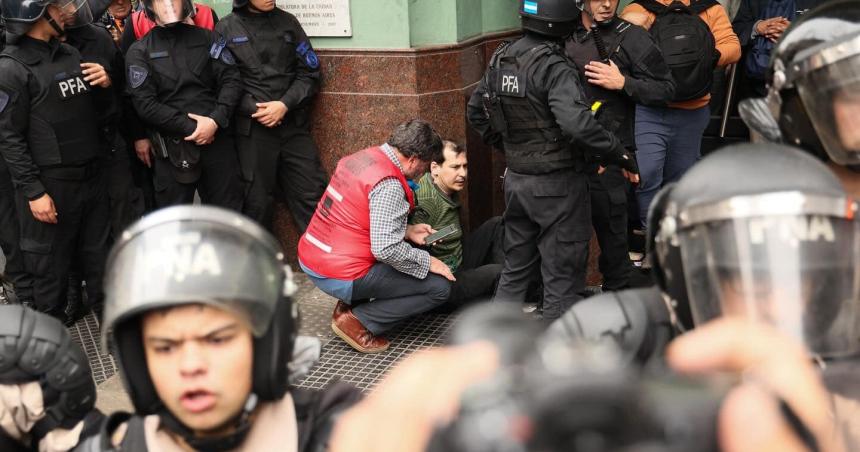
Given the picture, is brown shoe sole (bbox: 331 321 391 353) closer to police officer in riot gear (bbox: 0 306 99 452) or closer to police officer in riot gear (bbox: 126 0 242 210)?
police officer in riot gear (bbox: 126 0 242 210)

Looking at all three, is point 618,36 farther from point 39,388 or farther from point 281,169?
point 39,388

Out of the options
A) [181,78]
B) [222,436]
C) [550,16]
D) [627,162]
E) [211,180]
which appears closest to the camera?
[222,436]

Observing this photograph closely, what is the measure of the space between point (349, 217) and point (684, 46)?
226 cm

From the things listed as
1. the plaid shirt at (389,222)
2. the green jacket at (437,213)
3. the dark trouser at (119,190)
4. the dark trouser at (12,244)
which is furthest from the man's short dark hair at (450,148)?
the dark trouser at (12,244)

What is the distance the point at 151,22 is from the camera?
5746 mm

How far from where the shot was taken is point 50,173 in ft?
16.4

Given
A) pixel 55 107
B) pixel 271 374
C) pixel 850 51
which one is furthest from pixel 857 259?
pixel 55 107

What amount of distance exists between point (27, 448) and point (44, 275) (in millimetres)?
3029

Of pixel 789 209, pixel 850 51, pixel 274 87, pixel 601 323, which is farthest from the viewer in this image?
pixel 274 87

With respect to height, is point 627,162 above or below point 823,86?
below

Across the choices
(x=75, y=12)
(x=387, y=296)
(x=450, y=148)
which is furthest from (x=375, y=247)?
(x=75, y=12)

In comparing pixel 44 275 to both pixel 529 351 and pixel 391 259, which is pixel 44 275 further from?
pixel 529 351

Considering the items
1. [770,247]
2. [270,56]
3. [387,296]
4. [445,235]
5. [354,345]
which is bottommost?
[354,345]

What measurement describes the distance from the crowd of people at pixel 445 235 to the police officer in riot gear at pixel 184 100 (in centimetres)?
2
